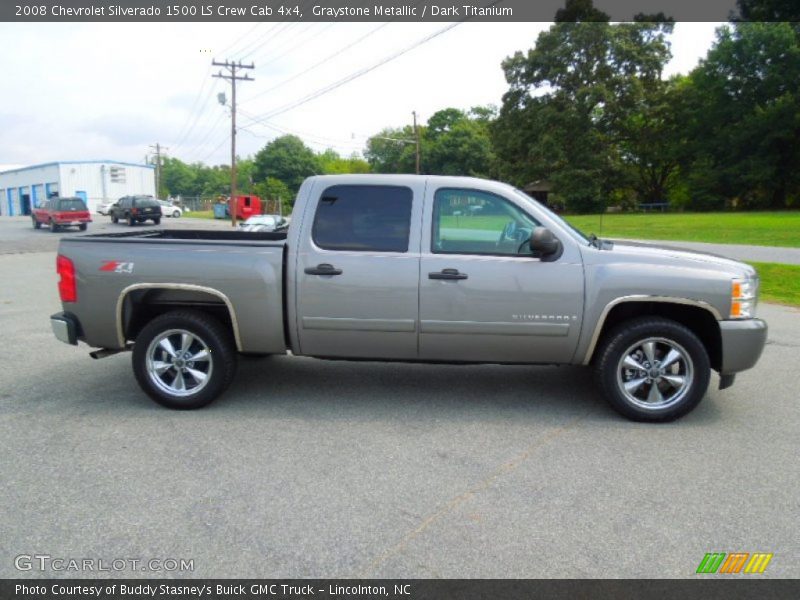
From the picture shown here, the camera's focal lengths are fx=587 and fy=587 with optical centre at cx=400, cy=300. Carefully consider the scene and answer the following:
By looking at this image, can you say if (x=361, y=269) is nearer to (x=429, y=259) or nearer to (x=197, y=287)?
(x=429, y=259)

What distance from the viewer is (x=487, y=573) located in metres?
2.74

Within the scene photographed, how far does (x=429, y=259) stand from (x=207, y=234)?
2.74 m

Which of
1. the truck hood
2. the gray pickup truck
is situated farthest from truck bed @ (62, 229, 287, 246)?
the truck hood

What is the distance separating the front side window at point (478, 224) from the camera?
4.67 m

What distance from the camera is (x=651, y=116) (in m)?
55.7

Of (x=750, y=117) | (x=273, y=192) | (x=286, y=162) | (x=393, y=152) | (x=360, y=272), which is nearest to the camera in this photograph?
(x=360, y=272)

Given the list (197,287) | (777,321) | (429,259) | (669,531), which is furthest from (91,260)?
(777,321)

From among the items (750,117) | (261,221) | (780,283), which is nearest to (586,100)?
(750,117)

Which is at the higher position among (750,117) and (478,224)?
(750,117)

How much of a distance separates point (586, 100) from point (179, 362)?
55.3 m

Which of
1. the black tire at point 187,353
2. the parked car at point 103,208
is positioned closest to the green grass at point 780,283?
the black tire at point 187,353

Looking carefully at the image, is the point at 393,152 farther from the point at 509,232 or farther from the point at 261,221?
the point at 509,232
